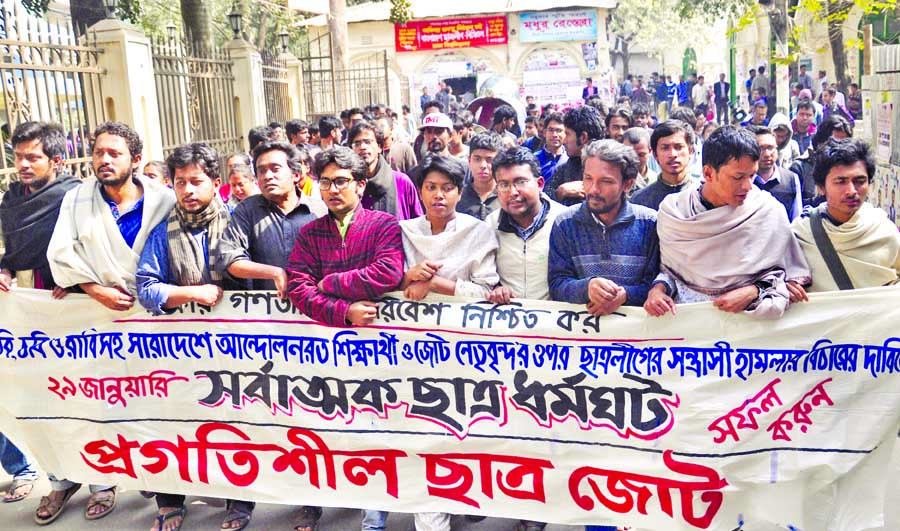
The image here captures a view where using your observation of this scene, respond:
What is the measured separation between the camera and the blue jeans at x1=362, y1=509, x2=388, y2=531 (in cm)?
392

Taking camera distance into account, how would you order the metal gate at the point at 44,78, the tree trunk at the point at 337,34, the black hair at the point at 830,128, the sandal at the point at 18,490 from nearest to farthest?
the sandal at the point at 18,490
the black hair at the point at 830,128
the metal gate at the point at 44,78
the tree trunk at the point at 337,34

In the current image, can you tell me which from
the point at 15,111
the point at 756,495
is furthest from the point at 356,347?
the point at 15,111

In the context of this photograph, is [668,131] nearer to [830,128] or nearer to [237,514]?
[830,128]

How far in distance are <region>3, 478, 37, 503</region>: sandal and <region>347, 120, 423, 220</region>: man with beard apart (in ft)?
7.77

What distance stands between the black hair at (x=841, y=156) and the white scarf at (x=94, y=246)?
9.45 ft

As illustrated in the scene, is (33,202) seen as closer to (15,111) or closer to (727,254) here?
(727,254)

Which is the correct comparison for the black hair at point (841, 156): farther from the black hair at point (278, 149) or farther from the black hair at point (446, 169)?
the black hair at point (278, 149)

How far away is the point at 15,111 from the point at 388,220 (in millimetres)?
5575

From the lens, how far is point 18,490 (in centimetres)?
450

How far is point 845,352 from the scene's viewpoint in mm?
3342

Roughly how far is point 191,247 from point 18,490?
67.5 inches

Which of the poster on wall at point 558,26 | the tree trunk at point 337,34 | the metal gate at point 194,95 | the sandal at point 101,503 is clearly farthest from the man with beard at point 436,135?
the poster on wall at point 558,26

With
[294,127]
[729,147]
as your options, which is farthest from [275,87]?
[729,147]

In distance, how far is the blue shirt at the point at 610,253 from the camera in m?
3.51
